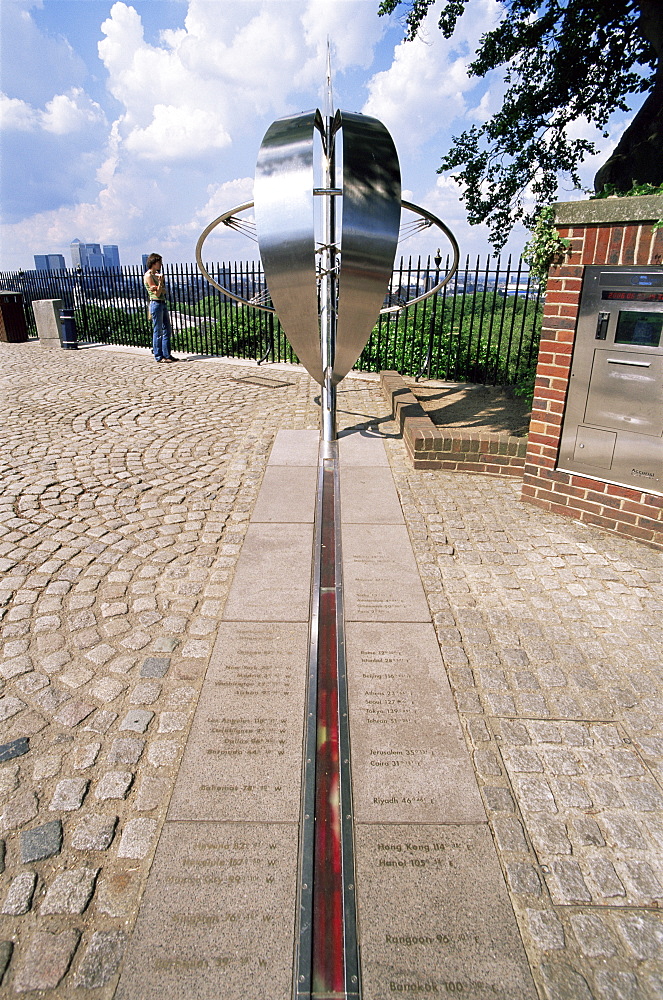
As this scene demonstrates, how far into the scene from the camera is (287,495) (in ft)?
18.3

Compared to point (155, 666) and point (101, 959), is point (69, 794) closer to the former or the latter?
point (101, 959)

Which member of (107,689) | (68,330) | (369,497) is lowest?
(107,689)

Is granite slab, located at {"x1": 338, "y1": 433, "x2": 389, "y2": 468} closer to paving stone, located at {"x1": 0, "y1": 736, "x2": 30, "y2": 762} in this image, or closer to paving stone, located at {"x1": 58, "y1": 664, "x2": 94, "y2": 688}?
paving stone, located at {"x1": 58, "y1": 664, "x2": 94, "y2": 688}

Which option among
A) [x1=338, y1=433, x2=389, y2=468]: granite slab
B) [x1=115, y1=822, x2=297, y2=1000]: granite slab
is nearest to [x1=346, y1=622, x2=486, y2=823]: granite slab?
[x1=115, y1=822, x2=297, y2=1000]: granite slab

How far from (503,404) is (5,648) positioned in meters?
7.69

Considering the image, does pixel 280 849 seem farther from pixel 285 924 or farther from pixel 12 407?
pixel 12 407

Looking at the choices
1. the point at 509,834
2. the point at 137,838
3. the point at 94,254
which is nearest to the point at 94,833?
the point at 137,838

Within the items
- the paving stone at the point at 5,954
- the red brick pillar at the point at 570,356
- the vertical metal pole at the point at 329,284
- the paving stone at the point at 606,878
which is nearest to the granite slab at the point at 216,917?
the paving stone at the point at 5,954

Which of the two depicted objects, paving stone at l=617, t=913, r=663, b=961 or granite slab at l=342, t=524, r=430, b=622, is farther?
granite slab at l=342, t=524, r=430, b=622

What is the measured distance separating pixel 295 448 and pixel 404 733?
4566mm

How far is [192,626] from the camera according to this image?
3570mm

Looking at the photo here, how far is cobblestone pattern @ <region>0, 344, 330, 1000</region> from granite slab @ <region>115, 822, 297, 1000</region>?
9cm

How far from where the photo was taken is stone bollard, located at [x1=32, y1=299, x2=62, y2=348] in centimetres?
1547

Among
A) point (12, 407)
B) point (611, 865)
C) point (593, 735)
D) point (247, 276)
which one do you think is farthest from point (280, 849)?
point (247, 276)
